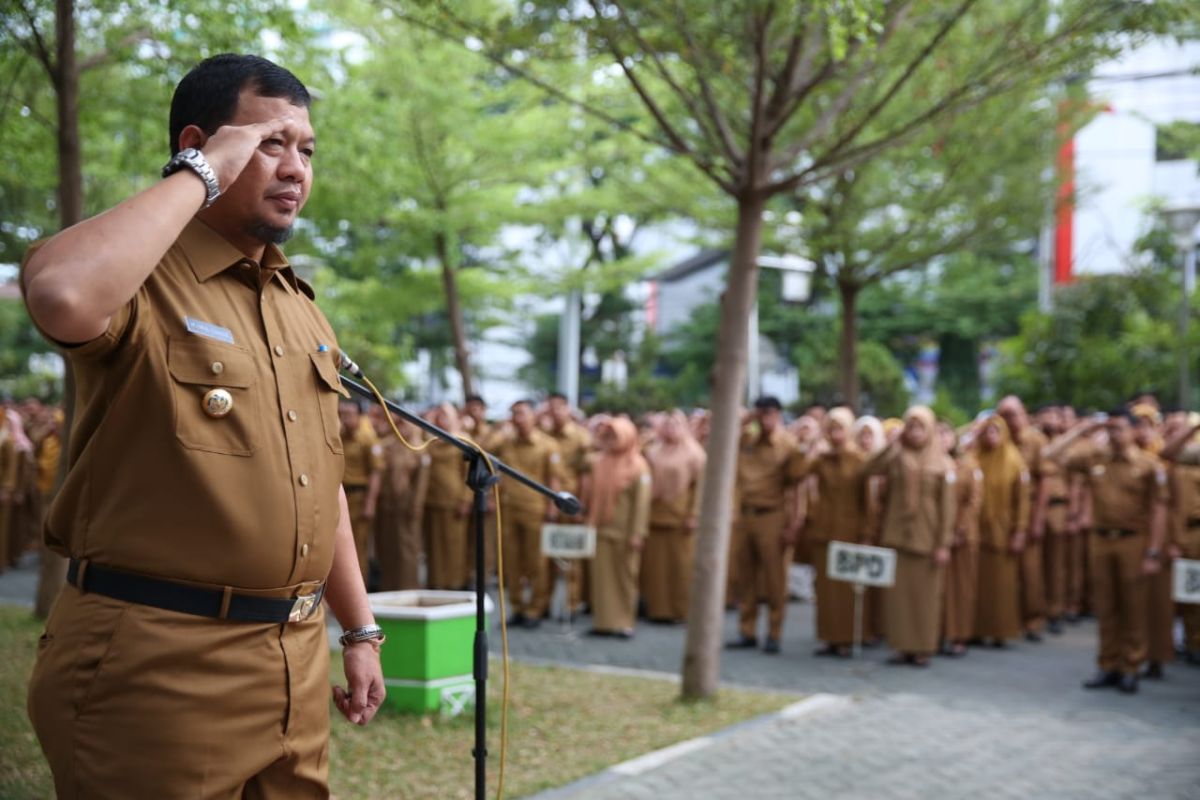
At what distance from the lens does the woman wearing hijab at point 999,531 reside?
43.5 feet

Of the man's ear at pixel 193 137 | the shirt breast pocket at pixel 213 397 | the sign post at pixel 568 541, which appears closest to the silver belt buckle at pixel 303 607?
the shirt breast pocket at pixel 213 397

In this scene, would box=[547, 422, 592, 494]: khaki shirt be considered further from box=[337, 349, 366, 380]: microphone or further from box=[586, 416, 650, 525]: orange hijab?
box=[337, 349, 366, 380]: microphone

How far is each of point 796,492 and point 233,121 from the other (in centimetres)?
1136

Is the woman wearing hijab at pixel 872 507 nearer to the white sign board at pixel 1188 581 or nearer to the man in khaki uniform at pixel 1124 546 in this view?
the man in khaki uniform at pixel 1124 546

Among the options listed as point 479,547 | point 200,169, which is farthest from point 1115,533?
point 200,169

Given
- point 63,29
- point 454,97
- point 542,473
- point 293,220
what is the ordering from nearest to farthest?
point 293,220 < point 63,29 < point 542,473 < point 454,97

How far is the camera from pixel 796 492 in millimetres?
13547

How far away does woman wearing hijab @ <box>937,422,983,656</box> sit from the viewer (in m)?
12.8

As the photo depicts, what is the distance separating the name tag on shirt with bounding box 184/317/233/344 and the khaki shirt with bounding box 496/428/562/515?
11.9m

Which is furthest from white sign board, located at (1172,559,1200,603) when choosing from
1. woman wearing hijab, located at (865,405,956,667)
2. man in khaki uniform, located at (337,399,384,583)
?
man in khaki uniform, located at (337,399,384,583)

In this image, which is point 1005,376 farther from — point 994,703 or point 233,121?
point 233,121

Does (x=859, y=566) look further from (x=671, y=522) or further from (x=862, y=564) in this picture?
(x=671, y=522)

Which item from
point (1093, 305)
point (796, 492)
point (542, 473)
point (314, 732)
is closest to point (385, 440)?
point (542, 473)

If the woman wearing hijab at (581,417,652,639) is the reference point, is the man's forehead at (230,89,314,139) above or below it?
above
